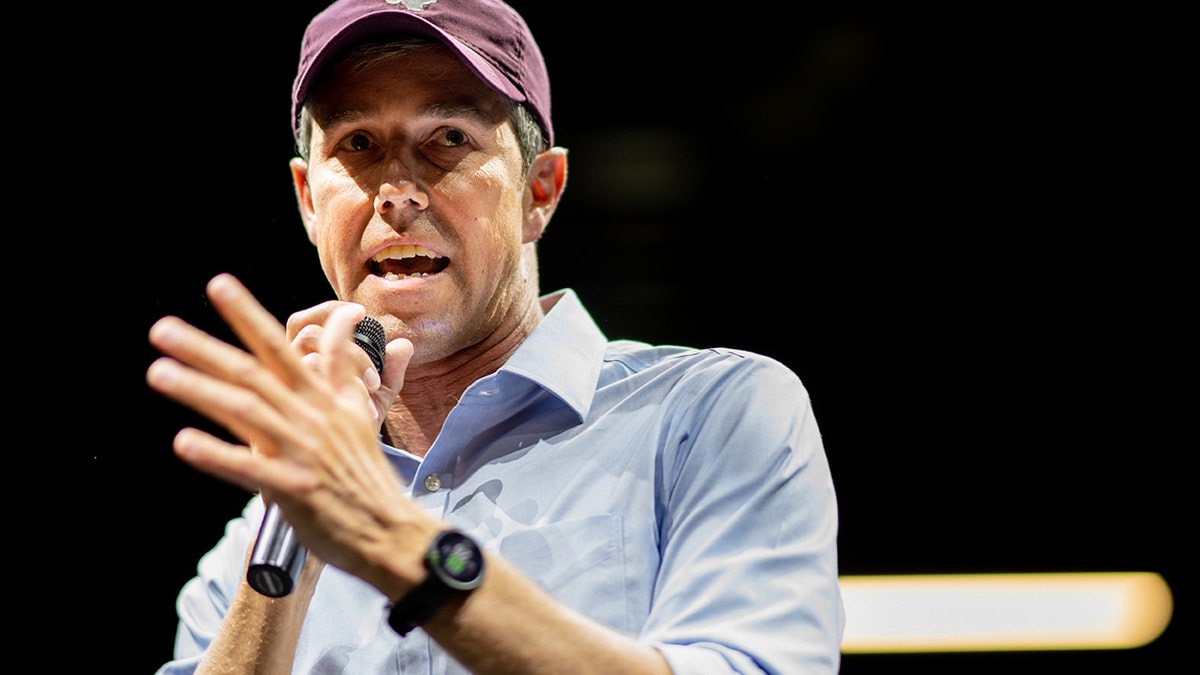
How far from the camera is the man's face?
1706 millimetres

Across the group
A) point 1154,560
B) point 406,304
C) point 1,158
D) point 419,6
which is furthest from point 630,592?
point 1154,560

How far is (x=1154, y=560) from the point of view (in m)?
3.00

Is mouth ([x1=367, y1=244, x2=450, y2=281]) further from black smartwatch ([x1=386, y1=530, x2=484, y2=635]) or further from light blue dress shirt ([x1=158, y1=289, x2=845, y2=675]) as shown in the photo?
black smartwatch ([x1=386, y1=530, x2=484, y2=635])

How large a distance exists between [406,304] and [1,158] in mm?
1319

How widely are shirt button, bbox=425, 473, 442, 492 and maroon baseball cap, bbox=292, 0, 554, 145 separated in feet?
1.95

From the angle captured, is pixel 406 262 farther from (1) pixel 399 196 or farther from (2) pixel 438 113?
(2) pixel 438 113

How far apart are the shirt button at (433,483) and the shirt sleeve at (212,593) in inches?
13.4

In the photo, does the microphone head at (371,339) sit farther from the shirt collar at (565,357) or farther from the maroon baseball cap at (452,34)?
the maroon baseball cap at (452,34)

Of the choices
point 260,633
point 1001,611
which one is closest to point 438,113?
point 260,633

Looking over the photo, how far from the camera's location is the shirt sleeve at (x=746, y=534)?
126 cm

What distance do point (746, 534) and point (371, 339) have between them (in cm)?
52

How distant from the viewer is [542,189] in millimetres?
1987

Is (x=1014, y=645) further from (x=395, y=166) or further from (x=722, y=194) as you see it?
(x=395, y=166)

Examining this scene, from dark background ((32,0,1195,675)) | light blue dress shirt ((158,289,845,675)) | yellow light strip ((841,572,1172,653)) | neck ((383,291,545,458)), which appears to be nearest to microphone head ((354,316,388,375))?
light blue dress shirt ((158,289,845,675))
